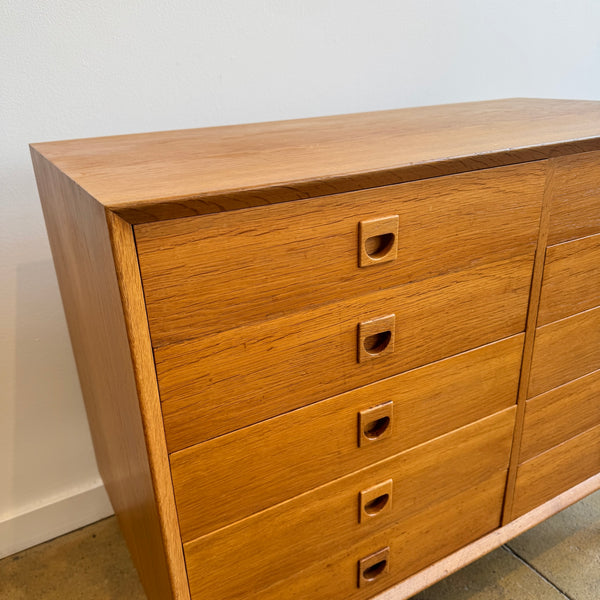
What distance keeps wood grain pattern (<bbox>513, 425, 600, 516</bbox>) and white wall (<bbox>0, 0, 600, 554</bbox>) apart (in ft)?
3.00

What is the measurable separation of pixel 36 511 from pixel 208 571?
0.77m

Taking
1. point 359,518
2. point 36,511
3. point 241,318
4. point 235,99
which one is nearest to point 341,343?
point 241,318

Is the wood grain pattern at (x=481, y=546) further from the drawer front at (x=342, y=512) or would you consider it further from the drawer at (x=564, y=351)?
the drawer at (x=564, y=351)

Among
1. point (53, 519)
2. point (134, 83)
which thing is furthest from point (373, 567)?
point (134, 83)

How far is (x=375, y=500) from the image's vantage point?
0.93 meters

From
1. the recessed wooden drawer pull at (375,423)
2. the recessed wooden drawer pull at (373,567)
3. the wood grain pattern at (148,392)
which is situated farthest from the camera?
the recessed wooden drawer pull at (373,567)

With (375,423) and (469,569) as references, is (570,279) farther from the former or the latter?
(469,569)

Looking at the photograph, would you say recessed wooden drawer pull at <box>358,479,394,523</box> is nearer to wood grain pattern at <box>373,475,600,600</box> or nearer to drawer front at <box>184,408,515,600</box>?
drawer front at <box>184,408,515,600</box>

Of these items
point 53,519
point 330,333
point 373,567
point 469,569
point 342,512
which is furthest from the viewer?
point 53,519

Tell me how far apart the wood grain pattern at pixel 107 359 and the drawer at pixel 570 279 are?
0.69 metres

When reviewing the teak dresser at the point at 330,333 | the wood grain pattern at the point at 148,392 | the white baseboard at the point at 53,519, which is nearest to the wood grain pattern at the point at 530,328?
the teak dresser at the point at 330,333

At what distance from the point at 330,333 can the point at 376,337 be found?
0.32ft

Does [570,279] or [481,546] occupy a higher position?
[570,279]

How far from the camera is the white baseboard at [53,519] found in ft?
4.34
